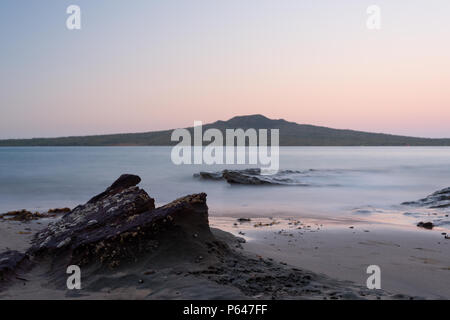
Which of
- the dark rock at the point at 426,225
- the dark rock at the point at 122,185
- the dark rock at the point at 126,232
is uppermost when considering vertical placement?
the dark rock at the point at 122,185

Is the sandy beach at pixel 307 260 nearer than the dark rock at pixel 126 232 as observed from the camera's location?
Yes

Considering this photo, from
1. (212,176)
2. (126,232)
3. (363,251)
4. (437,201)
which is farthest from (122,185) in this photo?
(212,176)

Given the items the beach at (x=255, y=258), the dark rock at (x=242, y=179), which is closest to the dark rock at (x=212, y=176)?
the dark rock at (x=242, y=179)

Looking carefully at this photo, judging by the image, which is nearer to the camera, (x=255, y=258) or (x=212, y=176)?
(x=255, y=258)

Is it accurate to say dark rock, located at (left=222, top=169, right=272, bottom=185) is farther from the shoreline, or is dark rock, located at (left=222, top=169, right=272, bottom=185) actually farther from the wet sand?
the wet sand

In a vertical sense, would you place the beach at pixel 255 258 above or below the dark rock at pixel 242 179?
above

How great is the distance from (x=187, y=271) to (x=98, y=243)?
1661 mm

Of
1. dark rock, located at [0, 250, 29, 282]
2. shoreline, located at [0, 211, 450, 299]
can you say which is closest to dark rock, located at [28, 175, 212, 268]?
dark rock, located at [0, 250, 29, 282]

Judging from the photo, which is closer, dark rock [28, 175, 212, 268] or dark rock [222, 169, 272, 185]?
dark rock [28, 175, 212, 268]

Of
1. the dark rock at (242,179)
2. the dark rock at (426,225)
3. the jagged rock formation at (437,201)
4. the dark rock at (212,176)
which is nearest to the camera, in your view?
the dark rock at (426,225)

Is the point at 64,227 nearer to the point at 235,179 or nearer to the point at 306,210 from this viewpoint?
the point at 306,210

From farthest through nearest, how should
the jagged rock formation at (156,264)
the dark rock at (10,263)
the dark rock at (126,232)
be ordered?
the dark rock at (126,232)
the dark rock at (10,263)
the jagged rock formation at (156,264)

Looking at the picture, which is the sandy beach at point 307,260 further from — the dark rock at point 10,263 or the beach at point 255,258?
the dark rock at point 10,263

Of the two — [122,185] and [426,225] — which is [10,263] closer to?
[122,185]
